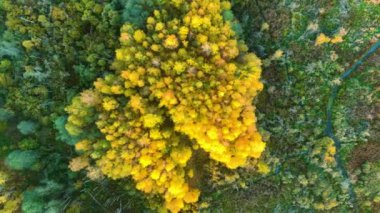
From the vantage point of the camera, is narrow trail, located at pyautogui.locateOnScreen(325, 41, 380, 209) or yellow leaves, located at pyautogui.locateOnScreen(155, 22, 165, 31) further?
narrow trail, located at pyautogui.locateOnScreen(325, 41, 380, 209)

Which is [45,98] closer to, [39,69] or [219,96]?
[39,69]

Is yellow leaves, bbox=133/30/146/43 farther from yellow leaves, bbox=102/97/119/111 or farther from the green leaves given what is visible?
the green leaves

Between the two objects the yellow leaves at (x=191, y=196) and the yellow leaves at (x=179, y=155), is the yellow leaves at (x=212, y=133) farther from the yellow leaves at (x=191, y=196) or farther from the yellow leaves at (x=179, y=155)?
the yellow leaves at (x=191, y=196)

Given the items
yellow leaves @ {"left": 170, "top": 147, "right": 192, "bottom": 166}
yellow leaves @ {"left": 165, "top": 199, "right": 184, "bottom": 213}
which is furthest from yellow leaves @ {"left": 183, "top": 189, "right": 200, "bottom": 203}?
yellow leaves @ {"left": 170, "top": 147, "right": 192, "bottom": 166}

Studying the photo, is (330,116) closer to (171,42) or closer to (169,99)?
(169,99)

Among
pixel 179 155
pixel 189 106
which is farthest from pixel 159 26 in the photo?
pixel 179 155

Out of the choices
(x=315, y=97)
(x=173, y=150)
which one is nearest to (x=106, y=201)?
(x=173, y=150)

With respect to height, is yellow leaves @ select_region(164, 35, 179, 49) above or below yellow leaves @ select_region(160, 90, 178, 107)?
above
